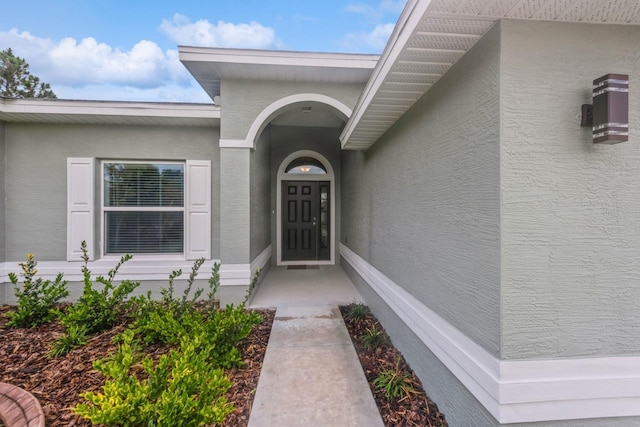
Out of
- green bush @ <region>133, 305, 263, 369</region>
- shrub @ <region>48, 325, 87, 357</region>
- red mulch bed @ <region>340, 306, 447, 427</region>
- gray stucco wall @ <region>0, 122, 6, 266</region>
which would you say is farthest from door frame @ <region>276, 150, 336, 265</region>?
gray stucco wall @ <region>0, 122, 6, 266</region>

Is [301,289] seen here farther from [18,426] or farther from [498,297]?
[498,297]

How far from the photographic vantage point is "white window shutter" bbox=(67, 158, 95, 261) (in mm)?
4531

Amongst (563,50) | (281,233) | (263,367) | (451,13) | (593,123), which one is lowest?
(263,367)

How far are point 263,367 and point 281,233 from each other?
4.50m

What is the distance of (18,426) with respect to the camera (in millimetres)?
1952

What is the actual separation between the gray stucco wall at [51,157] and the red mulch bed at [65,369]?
1558 mm

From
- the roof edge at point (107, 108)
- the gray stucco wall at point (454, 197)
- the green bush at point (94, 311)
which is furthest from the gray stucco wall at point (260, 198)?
the gray stucco wall at point (454, 197)

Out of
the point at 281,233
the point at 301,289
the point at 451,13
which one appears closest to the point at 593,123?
the point at 451,13

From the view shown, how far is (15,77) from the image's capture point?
1373cm

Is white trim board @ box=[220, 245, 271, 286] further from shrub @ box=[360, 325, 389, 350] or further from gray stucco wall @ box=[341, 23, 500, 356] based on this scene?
gray stucco wall @ box=[341, 23, 500, 356]

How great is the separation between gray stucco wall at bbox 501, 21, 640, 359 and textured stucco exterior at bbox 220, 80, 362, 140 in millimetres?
3124

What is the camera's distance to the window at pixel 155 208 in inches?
185

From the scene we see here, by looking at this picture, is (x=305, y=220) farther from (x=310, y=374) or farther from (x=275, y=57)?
(x=310, y=374)

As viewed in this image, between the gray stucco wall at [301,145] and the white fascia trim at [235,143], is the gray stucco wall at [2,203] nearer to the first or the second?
the white fascia trim at [235,143]
